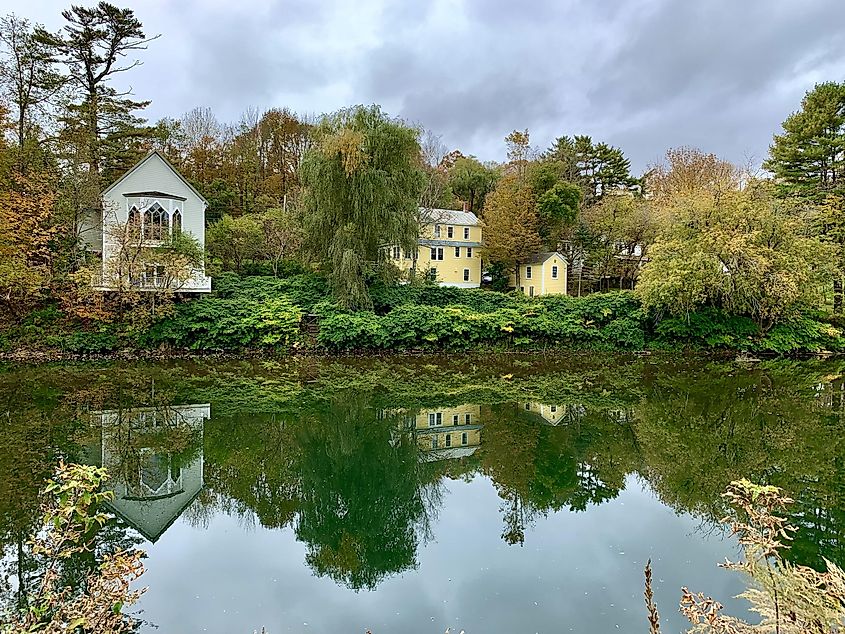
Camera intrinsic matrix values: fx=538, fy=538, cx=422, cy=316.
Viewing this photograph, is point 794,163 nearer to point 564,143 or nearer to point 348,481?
point 564,143

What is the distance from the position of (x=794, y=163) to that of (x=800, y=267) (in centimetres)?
1189

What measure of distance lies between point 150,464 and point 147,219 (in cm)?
1414

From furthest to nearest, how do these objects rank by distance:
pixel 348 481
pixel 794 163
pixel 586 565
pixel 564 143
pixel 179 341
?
pixel 564 143
pixel 794 163
pixel 179 341
pixel 348 481
pixel 586 565

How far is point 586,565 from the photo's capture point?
5.93 meters

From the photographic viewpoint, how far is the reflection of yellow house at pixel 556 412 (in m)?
12.0

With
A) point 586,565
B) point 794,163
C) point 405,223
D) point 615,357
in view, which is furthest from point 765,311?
point 586,565

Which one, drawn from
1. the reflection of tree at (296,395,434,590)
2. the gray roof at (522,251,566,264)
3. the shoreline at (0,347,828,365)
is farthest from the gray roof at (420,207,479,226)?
the reflection of tree at (296,395,434,590)

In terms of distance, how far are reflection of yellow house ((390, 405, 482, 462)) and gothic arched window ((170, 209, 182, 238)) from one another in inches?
523

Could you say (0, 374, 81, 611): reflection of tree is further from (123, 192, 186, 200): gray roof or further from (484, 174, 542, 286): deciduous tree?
(484, 174, 542, 286): deciduous tree

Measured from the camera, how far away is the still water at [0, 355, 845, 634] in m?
5.35

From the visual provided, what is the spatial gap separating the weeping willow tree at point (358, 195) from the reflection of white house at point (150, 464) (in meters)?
10.2

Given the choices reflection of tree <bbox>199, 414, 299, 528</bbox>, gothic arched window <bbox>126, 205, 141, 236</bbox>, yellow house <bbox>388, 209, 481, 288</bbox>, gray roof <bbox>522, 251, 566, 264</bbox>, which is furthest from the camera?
yellow house <bbox>388, 209, 481, 288</bbox>

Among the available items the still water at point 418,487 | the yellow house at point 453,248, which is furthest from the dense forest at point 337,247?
the yellow house at point 453,248

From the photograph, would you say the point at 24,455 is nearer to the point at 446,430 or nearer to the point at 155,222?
the point at 446,430
